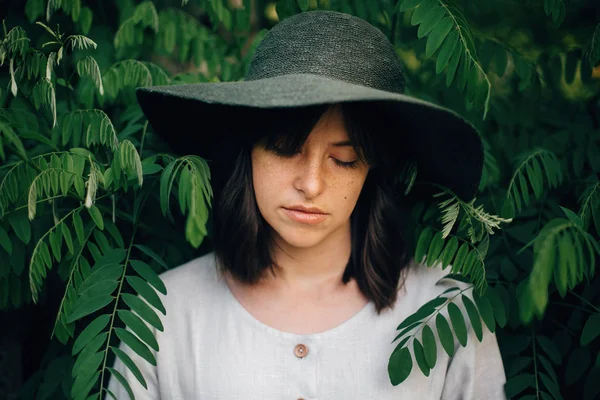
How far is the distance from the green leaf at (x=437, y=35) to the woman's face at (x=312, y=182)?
38cm

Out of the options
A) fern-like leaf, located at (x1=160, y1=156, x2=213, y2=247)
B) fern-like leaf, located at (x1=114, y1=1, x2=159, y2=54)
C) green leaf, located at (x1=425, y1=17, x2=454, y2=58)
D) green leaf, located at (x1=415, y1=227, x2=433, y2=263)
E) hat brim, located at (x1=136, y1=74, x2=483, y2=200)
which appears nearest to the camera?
fern-like leaf, located at (x1=160, y1=156, x2=213, y2=247)

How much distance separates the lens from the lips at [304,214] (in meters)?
1.64

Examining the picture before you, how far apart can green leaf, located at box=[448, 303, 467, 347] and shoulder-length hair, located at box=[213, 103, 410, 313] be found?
0.26 m

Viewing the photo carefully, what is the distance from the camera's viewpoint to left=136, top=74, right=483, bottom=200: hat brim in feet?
4.62

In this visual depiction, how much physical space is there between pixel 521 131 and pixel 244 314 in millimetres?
1444

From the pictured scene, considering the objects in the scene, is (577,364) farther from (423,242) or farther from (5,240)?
(5,240)

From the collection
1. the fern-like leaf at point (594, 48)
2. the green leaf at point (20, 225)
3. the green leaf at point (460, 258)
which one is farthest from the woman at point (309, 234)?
the fern-like leaf at point (594, 48)

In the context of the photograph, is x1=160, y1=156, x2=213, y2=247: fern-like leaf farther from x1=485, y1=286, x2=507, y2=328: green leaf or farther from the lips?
x1=485, y1=286, x2=507, y2=328: green leaf

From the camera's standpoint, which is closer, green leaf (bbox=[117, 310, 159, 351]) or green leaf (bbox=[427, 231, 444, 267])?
green leaf (bbox=[117, 310, 159, 351])

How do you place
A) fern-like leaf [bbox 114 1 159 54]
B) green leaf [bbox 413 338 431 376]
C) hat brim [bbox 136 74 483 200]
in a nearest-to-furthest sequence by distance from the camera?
hat brim [bbox 136 74 483 200] → green leaf [bbox 413 338 431 376] → fern-like leaf [bbox 114 1 159 54]

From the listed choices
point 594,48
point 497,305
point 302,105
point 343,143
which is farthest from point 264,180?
point 594,48

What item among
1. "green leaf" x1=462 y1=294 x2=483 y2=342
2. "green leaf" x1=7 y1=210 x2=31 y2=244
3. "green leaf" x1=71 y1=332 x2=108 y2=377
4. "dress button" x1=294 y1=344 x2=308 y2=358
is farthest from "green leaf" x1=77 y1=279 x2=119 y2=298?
"green leaf" x1=462 y1=294 x2=483 y2=342

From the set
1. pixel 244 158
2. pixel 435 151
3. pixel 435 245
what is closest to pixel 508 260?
pixel 435 245

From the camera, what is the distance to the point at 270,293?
191 centimetres
